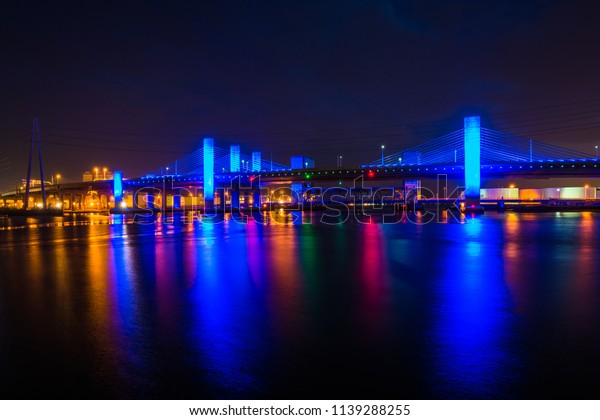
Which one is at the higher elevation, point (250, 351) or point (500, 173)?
point (500, 173)

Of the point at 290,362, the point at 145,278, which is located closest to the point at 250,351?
the point at 290,362

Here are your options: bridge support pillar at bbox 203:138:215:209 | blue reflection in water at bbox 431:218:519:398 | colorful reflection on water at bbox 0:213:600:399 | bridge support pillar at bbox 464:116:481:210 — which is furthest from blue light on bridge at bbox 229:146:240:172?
blue reflection in water at bbox 431:218:519:398

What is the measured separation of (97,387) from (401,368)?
9.88 feet

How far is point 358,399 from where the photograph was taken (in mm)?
4047

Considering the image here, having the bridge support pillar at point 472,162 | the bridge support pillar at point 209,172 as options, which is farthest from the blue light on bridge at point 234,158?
the bridge support pillar at point 472,162

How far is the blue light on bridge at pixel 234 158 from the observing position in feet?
297

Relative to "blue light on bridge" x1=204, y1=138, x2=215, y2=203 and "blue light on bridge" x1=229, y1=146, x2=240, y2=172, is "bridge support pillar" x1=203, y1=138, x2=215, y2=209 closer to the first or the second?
"blue light on bridge" x1=204, y1=138, x2=215, y2=203

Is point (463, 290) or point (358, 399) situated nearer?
point (358, 399)

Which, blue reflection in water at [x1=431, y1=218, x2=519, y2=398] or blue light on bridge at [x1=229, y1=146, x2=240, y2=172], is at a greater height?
blue light on bridge at [x1=229, y1=146, x2=240, y2=172]

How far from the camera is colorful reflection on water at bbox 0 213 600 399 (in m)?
4.29

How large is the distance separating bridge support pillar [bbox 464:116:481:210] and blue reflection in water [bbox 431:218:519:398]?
4665 centimetres

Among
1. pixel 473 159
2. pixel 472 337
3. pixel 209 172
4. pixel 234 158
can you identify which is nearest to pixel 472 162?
pixel 473 159

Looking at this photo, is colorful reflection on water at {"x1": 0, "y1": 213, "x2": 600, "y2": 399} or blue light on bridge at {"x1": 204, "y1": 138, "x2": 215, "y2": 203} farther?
blue light on bridge at {"x1": 204, "y1": 138, "x2": 215, "y2": 203}
